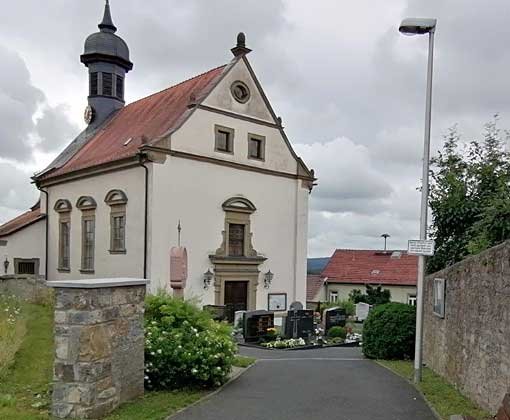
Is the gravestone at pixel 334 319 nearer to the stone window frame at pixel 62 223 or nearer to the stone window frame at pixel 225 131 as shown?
the stone window frame at pixel 225 131

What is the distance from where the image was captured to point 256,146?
2670 centimetres

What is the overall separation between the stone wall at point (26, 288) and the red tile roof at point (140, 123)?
5.83m

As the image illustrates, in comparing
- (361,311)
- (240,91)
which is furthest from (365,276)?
(240,91)

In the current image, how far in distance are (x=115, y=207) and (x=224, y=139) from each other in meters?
5.61

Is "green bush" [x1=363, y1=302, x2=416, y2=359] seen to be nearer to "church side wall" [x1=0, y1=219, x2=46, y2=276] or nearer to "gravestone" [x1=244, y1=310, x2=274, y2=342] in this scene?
"gravestone" [x1=244, y1=310, x2=274, y2=342]

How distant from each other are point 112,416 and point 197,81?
21.7m

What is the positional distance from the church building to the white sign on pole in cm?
1376

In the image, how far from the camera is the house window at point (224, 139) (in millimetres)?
24891

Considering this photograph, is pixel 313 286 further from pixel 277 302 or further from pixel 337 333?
pixel 337 333

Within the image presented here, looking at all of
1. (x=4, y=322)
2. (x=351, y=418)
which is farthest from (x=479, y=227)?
(x=4, y=322)

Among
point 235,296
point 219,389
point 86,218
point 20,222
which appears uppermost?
point 86,218

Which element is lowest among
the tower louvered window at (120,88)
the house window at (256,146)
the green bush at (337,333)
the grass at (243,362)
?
the green bush at (337,333)

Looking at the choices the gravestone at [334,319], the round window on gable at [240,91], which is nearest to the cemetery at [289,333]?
the gravestone at [334,319]

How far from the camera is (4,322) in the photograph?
1373cm
